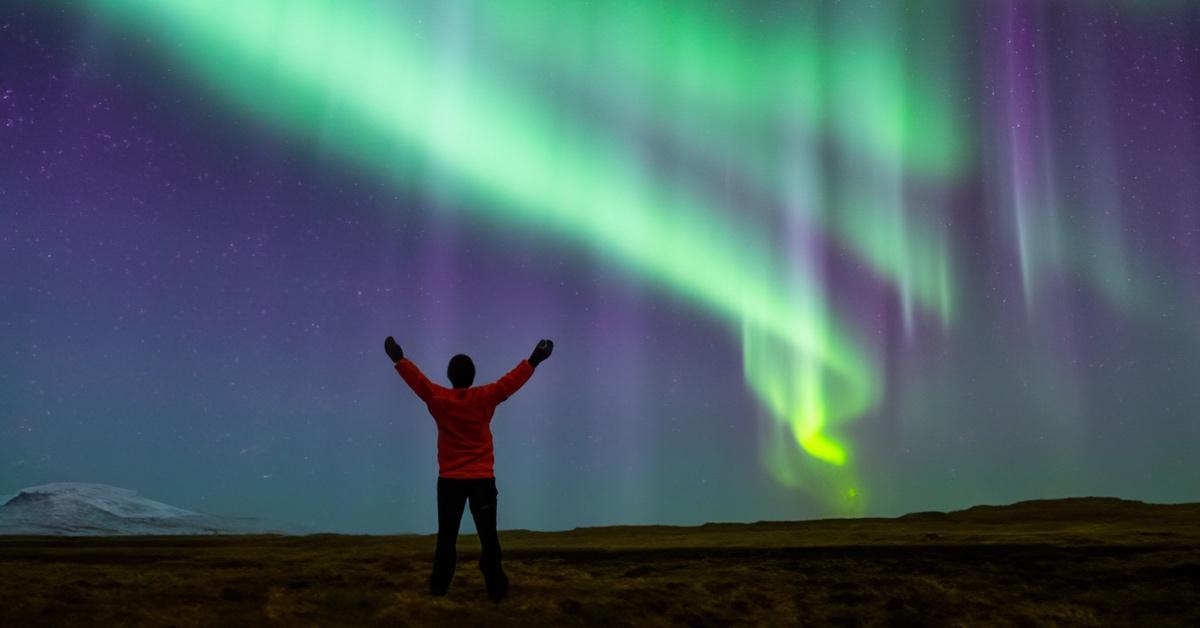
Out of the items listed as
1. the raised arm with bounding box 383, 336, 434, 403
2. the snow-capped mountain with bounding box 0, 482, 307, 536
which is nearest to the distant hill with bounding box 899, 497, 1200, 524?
the raised arm with bounding box 383, 336, 434, 403

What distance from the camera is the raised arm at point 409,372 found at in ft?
27.7

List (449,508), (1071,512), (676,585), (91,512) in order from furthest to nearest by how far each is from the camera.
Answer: (91,512)
(1071,512)
(676,585)
(449,508)

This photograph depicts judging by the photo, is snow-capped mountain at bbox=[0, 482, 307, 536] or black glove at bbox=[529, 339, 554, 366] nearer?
black glove at bbox=[529, 339, 554, 366]

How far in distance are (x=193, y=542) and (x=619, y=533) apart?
9.53 metres

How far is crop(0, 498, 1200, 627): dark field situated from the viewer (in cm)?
820

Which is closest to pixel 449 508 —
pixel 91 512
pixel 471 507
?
pixel 471 507

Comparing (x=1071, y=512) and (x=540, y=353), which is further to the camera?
(x=1071, y=512)

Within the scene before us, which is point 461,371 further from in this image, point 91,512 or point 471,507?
point 91,512

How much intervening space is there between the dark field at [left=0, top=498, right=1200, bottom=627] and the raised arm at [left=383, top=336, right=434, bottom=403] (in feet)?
6.96

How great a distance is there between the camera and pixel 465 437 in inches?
326

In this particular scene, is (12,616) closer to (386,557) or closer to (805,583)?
(386,557)

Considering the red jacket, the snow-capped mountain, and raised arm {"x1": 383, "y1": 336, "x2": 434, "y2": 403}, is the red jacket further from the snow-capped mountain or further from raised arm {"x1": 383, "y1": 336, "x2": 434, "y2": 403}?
the snow-capped mountain

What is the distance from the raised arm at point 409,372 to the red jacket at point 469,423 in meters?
0.08

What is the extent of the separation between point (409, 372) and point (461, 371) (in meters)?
0.55
